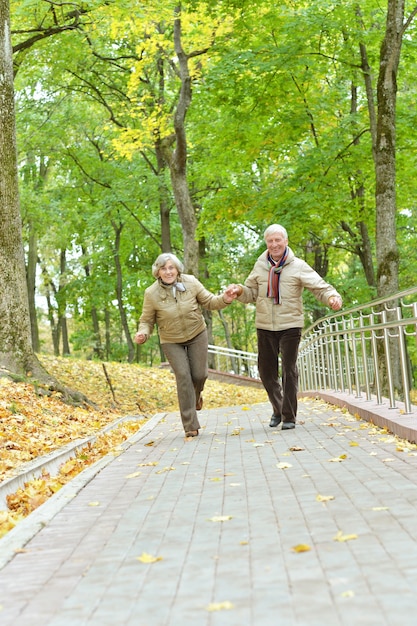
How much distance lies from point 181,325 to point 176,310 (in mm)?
177

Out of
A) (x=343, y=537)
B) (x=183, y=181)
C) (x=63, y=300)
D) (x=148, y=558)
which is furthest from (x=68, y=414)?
(x=63, y=300)

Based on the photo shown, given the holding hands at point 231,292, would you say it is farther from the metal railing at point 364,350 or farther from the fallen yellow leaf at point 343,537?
the fallen yellow leaf at point 343,537

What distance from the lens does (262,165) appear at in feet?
76.2

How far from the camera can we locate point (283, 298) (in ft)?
31.1

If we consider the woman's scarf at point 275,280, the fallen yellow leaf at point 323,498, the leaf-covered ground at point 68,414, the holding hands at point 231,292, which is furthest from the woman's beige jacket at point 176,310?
the fallen yellow leaf at point 323,498

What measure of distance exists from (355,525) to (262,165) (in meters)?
19.3

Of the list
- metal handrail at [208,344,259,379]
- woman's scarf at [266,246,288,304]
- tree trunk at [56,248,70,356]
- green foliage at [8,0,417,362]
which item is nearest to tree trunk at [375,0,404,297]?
green foliage at [8,0,417,362]

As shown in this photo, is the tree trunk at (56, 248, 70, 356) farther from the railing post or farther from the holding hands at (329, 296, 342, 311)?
the railing post

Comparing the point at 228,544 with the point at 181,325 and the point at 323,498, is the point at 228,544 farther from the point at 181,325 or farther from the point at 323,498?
the point at 181,325

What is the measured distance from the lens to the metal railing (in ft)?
28.5

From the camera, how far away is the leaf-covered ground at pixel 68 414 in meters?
7.30

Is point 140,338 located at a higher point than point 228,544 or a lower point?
higher

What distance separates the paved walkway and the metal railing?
1306 mm

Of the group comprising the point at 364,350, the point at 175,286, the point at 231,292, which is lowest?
the point at 364,350
